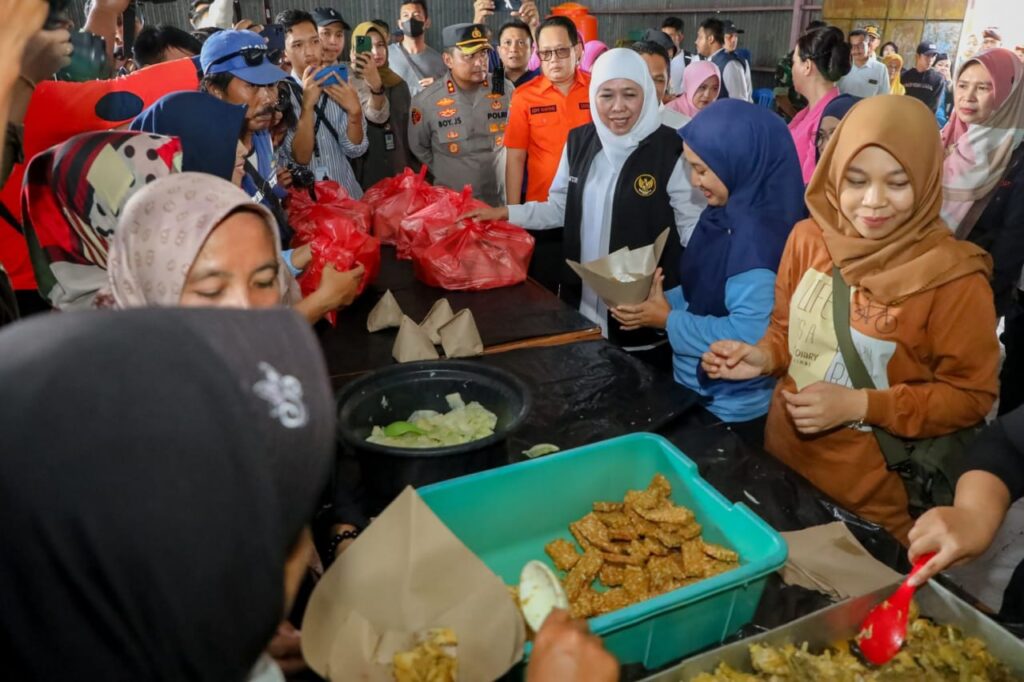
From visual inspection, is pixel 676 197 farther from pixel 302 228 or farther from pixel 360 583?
pixel 360 583

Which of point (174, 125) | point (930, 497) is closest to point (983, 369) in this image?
point (930, 497)

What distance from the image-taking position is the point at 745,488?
5.01ft

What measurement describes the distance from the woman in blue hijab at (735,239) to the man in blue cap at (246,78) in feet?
4.61

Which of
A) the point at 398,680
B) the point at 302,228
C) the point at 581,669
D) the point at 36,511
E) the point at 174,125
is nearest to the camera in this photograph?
the point at 36,511

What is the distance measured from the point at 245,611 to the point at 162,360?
0.21 meters

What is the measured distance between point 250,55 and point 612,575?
2.15 m

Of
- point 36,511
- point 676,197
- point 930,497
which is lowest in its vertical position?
point 930,497

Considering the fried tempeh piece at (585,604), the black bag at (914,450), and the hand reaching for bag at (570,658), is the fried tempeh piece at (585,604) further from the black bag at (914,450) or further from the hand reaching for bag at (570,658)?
the black bag at (914,450)

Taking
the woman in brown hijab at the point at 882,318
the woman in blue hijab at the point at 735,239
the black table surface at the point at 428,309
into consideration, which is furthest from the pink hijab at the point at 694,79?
the woman in brown hijab at the point at 882,318

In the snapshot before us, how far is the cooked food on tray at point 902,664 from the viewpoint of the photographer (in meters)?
1.07

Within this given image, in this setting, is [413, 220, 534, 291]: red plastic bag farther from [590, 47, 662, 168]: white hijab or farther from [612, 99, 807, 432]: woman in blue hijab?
[612, 99, 807, 432]: woman in blue hijab

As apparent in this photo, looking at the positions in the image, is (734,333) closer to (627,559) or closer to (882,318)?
(882,318)

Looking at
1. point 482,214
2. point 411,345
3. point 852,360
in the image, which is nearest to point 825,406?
point 852,360

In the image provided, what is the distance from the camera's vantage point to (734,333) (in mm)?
2000
